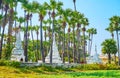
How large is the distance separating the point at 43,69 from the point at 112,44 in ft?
184

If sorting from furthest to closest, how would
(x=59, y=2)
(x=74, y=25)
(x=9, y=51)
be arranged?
1. (x=74, y=25)
2. (x=59, y=2)
3. (x=9, y=51)

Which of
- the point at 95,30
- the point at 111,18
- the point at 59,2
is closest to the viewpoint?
the point at 59,2

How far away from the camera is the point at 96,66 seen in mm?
69125

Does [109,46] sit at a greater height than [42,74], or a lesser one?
greater

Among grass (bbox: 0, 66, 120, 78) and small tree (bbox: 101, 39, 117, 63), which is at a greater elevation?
small tree (bbox: 101, 39, 117, 63)

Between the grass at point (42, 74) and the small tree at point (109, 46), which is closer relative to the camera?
the grass at point (42, 74)

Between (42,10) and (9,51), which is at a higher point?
(42,10)

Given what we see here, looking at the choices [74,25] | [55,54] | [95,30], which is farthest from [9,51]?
[95,30]

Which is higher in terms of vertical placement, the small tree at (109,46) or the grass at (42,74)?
the small tree at (109,46)

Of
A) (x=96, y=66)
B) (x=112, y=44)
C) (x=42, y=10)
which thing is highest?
(x=42, y=10)

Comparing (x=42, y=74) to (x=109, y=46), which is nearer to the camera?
(x=42, y=74)

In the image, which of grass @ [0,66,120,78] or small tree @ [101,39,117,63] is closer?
grass @ [0,66,120,78]

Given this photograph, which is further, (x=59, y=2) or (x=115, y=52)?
(x=115, y=52)

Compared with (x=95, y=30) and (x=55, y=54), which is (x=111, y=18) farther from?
(x=55, y=54)
